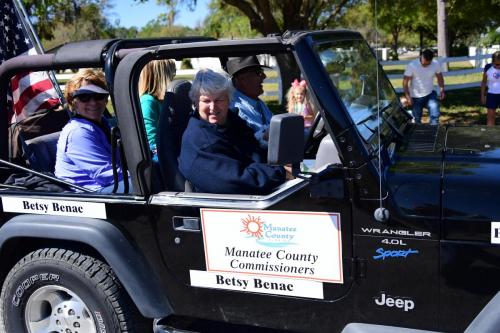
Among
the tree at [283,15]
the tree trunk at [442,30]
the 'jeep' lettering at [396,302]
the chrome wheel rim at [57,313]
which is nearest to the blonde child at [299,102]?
the 'jeep' lettering at [396,302]

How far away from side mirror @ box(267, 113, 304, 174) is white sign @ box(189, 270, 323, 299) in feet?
2.11

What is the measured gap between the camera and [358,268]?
2.59 meters

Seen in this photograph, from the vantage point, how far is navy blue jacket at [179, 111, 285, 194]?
2844 millimetres

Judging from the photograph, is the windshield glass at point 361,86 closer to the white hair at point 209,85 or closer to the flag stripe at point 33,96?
the white hair at point 209,85

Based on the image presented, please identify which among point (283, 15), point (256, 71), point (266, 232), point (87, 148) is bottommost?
point (266, 232)

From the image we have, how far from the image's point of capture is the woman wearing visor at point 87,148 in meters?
3.43

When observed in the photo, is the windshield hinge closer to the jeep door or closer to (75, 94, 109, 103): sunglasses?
the jeep door

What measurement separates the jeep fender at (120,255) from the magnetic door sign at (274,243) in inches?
14.2

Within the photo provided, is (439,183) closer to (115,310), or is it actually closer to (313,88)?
(313,88)

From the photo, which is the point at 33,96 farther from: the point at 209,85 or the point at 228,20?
the point at 228,20

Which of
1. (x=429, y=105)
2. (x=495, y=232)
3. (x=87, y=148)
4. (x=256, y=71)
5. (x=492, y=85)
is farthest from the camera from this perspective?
(x=492, y=85)

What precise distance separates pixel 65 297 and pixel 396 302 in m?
1.84

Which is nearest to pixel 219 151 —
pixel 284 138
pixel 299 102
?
pixel 284 138

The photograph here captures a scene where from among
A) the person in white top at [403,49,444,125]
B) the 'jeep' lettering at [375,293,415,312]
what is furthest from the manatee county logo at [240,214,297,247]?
the person in white top at [403,49,444,125]
